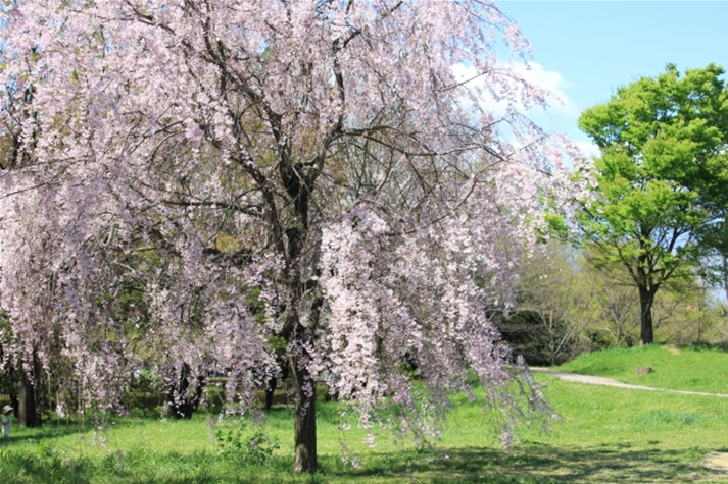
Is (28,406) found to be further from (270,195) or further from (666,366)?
(666,366)

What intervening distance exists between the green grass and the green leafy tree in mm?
1790

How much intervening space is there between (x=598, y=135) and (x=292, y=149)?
62.0 feet

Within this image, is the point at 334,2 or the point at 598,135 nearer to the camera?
the point at 334,2

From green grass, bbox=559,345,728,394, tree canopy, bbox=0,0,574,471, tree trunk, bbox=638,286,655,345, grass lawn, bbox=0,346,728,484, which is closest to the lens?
tree canopy, bbox=0,0,574,471

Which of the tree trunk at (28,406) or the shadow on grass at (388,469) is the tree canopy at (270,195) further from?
the tree trunk at (28,406)

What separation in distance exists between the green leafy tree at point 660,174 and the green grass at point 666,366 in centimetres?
179

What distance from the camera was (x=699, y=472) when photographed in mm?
7754

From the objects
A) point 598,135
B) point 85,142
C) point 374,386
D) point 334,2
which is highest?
point 598,135

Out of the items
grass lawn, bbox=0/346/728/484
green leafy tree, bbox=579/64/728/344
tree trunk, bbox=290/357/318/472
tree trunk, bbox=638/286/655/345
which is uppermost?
green leafy tree, bbox=579/64/728/344

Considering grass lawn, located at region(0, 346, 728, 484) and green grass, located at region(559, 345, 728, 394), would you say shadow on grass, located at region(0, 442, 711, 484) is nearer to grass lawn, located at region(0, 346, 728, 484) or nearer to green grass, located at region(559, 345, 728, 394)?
grass lawn, located at region(0, 346, 728, 484)

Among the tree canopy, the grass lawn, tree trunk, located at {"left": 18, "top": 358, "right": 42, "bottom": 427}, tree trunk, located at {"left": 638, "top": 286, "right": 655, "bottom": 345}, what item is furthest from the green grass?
tree trunk, located at {"left": 18, "top": 358, "right": 42, "bottom": 427}

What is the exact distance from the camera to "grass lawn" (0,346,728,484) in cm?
743

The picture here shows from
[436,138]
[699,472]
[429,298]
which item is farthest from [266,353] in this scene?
[699,472]

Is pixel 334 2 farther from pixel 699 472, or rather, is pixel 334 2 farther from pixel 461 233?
pixel 699 472
